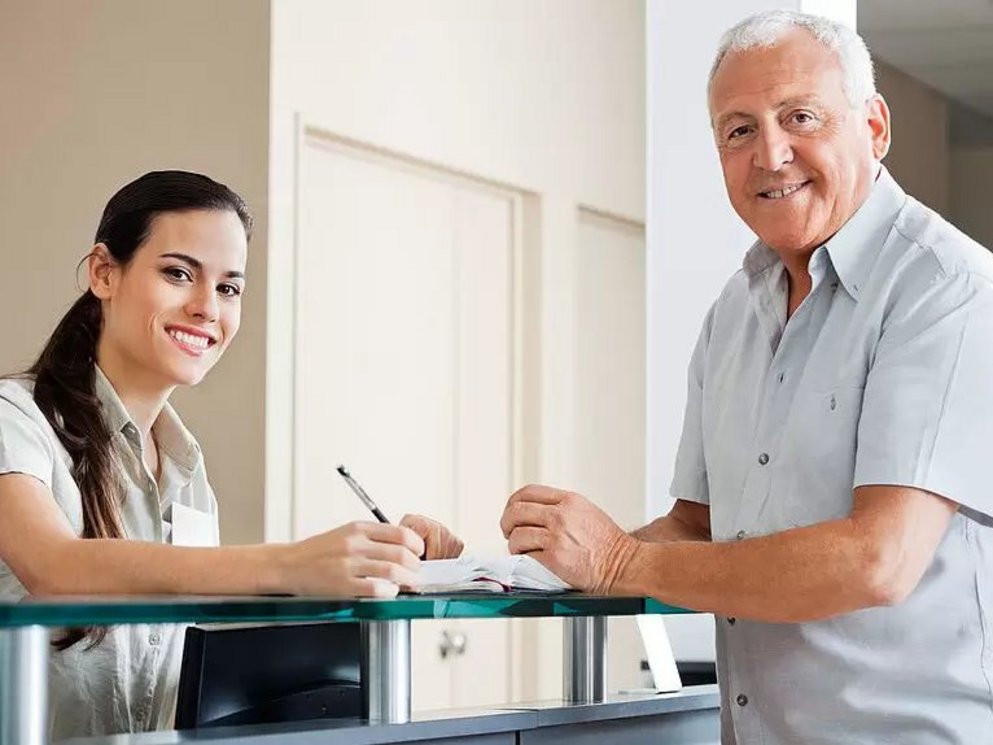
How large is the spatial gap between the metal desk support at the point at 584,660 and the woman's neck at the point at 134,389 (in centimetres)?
69

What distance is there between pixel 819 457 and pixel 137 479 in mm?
953

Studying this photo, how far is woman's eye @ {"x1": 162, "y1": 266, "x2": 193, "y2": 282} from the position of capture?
7.55 ft

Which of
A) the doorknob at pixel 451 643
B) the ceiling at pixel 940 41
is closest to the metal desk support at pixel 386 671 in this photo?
the doorknob at pixel 451 643

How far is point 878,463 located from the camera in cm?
167

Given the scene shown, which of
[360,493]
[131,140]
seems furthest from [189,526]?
[131,140]

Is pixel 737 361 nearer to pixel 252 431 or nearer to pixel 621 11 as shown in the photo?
pixel 252 431

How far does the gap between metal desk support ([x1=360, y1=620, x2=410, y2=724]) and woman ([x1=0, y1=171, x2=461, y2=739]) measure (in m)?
0.11

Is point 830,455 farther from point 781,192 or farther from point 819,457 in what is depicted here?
point 781,192

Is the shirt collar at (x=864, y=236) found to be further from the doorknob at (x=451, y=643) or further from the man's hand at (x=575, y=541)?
the doorknob at (x=451, y=643)

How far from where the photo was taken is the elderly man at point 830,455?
1652 millimetres

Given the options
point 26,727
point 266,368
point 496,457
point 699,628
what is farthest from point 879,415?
point 496,457

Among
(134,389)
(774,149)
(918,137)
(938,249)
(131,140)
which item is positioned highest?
(918,137)

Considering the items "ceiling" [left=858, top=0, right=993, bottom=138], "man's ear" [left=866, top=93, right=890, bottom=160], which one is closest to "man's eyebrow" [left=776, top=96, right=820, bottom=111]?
"man's ear" [left=866, top=93, right=890, bottom=160]

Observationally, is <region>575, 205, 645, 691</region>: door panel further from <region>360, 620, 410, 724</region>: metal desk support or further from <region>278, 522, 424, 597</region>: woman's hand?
<region>278, 522, 424, 597</region>: woman's hand
